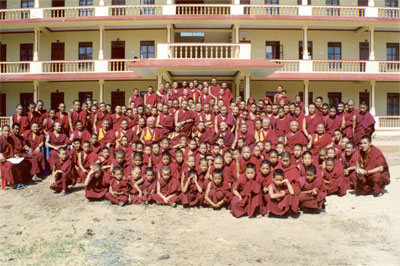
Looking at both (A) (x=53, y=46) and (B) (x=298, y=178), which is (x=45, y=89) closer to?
(A) (x=53, y=46)

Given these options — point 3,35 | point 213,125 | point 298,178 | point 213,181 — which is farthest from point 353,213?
point 3,35

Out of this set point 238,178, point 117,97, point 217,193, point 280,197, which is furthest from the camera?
point 117,97

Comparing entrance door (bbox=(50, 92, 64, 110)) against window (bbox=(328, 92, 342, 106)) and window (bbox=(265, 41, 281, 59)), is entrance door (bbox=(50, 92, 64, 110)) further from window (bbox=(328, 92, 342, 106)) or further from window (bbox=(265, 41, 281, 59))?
window (bbox=(328, 92, 342, 106))

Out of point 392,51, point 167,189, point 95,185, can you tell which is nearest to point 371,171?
point 167,189

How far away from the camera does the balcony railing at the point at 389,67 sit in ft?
60.5

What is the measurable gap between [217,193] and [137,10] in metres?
16.2

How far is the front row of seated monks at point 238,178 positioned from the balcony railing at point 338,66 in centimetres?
1193

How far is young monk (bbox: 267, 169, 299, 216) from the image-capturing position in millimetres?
5891

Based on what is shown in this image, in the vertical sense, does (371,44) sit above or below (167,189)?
above

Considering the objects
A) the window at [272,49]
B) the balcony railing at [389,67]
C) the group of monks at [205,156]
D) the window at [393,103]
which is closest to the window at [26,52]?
the group of monks at [205,156]

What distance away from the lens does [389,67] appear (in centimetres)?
1861

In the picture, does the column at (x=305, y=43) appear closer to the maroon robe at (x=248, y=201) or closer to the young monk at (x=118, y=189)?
the maroon robe at (x=248, y=201)

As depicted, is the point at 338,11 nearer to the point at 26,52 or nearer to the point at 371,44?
the point at 371,44

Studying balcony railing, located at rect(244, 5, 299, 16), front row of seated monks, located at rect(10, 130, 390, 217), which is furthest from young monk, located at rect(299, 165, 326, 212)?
balcony railing, located at rect(244, 5, 299, 16)
